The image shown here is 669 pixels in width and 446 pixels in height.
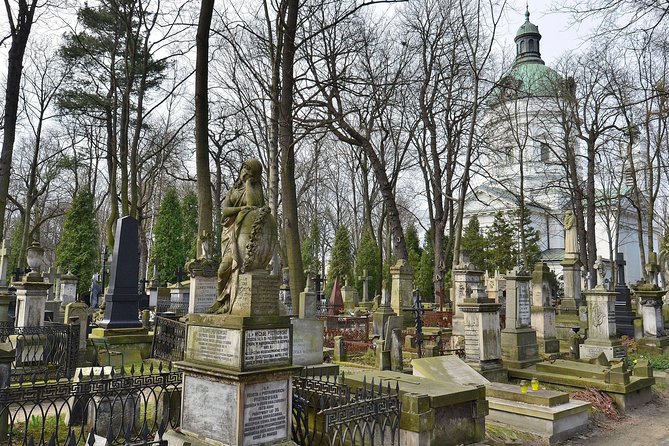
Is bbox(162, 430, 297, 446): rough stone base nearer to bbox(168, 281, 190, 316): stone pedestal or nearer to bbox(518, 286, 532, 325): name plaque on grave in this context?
bbox(518, 286, 532, 325): name plaque on grave

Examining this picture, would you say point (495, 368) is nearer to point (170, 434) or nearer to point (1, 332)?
point (170, 434)

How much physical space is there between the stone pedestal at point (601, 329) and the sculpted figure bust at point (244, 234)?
11.8 m

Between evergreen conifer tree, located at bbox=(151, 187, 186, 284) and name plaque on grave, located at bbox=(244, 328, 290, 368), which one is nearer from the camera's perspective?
name plaque on grave, located at bbox=(244, 328, 290, 368)

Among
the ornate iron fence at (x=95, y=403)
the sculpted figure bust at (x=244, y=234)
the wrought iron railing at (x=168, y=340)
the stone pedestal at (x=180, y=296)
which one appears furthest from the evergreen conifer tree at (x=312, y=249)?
the sculpted figure bust at (x=244, y=234)

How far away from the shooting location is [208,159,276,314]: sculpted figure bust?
5176 mm

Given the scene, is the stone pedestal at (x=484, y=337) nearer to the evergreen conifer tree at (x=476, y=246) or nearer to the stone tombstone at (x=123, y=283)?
the stone tombstone at (x=123, y=283)

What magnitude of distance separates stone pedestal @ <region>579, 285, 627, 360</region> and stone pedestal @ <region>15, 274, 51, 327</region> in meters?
14.0

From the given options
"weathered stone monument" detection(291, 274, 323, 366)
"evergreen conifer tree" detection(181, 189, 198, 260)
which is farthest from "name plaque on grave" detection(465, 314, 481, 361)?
"evergreen conifer tree" detection(181, 189, 198, 260)

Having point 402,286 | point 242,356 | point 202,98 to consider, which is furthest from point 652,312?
point 242,356

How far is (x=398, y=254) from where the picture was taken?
64.4 feet

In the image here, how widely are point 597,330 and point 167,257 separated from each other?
3454 cm

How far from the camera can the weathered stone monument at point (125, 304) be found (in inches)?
472

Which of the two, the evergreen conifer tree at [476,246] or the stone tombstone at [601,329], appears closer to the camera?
the stone tombstone at [601,329]

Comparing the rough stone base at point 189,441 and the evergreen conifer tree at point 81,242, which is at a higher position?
the evergreen conifer tree at point 81,242
